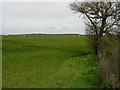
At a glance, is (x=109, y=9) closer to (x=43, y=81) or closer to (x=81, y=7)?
(x=81, y=7)

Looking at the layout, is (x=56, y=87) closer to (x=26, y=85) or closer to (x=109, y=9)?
(x=26, y=85)

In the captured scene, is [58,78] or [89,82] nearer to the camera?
[89,82]

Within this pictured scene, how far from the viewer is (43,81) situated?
17672 mm

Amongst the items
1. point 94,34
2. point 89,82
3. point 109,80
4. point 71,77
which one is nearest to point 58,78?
point 71,77

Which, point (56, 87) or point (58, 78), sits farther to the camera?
point (58, 78)

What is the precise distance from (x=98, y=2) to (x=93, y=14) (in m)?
1.79

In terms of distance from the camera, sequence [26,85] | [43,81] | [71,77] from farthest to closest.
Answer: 1. [71,77]
2. [43,81]
3. [26,85]

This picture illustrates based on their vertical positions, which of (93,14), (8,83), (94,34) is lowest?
(8,83)

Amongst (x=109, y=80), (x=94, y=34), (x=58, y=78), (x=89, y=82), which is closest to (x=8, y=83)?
(x=58, y=78)

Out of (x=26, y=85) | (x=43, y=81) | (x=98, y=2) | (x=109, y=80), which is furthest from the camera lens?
(x=98, y=2)

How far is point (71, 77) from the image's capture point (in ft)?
61.9

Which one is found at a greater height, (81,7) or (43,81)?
(81,7)

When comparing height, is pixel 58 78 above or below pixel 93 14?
below

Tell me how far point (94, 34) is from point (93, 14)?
2.60 metres
